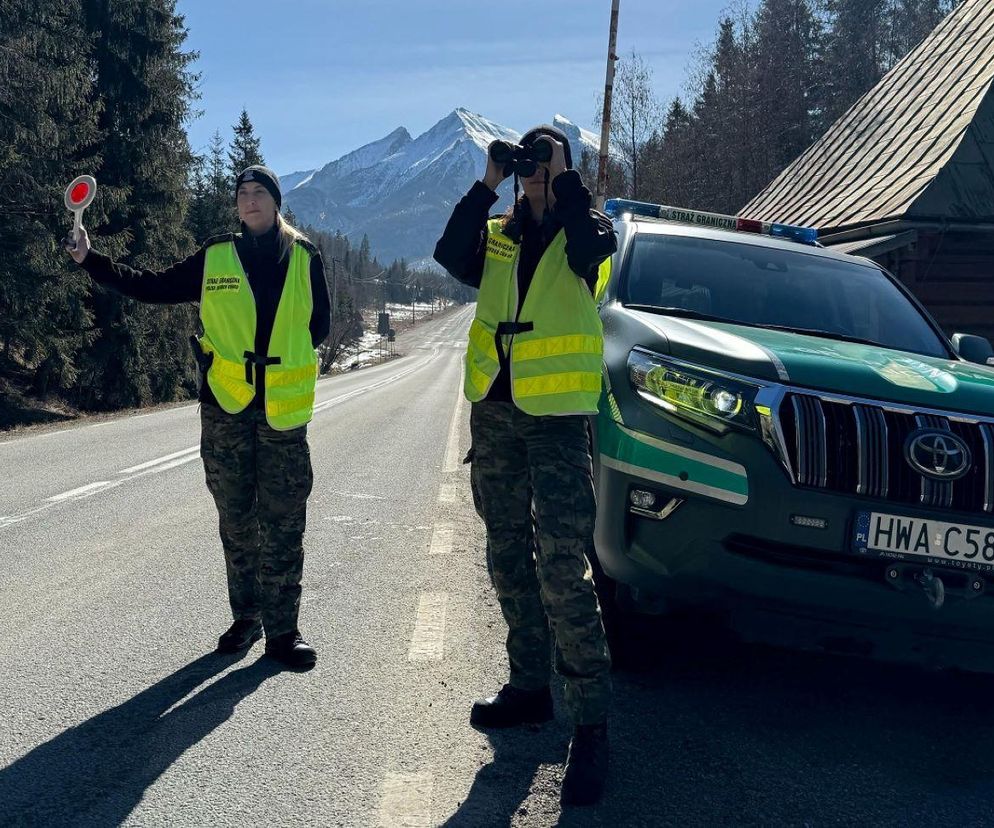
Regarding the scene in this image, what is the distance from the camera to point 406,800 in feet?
8.50

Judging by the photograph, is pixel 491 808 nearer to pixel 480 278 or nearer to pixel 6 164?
pixel 480 278

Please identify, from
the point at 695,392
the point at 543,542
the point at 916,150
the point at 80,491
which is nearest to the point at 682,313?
the point at 695,392

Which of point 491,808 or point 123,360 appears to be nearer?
point 491,808

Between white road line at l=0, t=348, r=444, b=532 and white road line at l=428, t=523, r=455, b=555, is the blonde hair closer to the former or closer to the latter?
white road line at l=428, t=523, r=455, b=555

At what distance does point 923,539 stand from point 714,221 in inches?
124

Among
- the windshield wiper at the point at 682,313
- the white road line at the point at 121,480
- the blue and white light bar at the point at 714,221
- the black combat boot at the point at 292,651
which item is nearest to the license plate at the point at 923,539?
the windshield wiper at the point at 682,313

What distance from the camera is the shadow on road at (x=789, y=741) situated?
260cm

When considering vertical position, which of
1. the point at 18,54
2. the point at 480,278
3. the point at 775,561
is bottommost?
the point at 775,561

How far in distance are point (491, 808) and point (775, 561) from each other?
120 centimetres

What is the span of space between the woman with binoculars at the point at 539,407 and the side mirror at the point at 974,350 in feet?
6.93

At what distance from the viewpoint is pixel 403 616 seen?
4398mm

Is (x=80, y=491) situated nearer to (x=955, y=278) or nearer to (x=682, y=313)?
(x=682, y=313)

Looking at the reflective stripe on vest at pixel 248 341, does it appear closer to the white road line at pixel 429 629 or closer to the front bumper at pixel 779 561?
the white road line at pixel 429 629

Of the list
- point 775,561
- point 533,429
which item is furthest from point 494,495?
point 775,561
